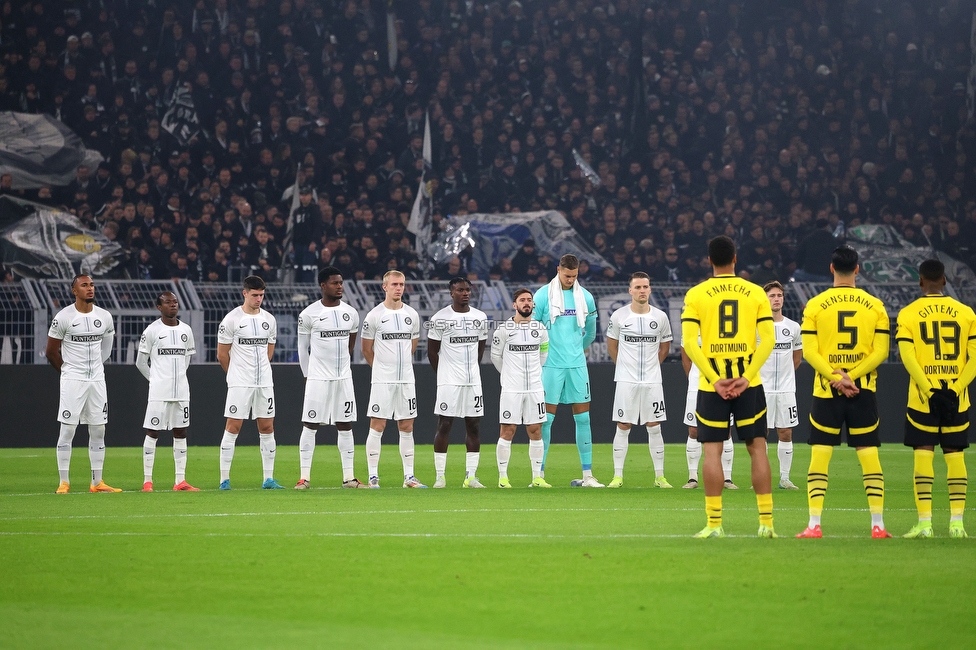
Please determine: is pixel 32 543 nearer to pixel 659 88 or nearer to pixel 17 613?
pixel 17 613

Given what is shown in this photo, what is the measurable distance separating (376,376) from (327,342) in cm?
65

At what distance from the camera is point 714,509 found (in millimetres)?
8016

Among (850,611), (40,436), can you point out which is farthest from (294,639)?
(40,436)

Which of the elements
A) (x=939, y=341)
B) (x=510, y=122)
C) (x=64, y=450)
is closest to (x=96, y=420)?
(x=64, y=450)

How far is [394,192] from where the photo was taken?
923 inches

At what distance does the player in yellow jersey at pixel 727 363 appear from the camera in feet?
26.0

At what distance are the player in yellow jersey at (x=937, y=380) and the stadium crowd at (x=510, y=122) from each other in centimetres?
1345

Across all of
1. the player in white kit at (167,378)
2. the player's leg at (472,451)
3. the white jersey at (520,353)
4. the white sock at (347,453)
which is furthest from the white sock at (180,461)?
the white jersey at (520,353)

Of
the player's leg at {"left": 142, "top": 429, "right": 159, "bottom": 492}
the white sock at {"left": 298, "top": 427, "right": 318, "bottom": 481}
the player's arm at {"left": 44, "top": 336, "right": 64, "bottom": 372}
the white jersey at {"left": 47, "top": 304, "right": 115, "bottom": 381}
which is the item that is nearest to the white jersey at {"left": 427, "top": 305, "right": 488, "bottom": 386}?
the white sock at {"left": 298, "top": 427, "right": 318, "bottom": 481}

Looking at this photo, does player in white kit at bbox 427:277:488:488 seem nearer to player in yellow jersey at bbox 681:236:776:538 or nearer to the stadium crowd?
player in yellow jersey at bbox 681:236:776:538

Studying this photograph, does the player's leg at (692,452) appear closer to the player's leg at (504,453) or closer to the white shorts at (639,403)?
the white shorts at (639,403)

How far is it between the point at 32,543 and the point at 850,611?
17.6 feet

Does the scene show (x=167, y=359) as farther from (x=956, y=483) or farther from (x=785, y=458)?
(x=956, y=483)

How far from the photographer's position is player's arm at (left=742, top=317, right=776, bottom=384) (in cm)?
Result: 786
